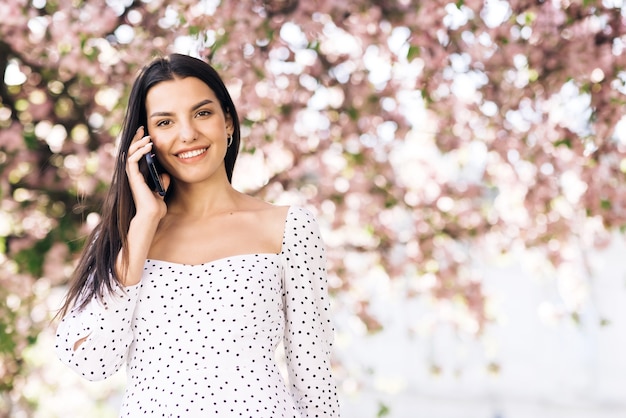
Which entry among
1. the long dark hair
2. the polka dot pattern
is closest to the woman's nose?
the long dark hair

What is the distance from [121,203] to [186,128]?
22cm

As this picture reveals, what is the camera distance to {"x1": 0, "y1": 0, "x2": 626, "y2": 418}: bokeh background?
394cm

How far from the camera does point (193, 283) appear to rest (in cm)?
221

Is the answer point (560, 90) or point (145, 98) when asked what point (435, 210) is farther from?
point (145, 98)

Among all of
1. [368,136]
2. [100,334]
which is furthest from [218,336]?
[368,136]

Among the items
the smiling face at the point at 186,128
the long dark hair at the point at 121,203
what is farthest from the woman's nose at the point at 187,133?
the long dark hair at the point at 121,203

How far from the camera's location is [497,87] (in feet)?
14.3

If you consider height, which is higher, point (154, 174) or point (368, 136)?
point (368, 136)

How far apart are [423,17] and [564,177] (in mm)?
1400

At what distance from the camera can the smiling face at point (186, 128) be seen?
2.24m

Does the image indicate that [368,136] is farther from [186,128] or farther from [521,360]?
[521,360]

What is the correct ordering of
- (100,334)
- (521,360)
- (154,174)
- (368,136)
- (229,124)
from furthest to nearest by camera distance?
(521,360) → (368,136) → (229,124) → (154,174) → (100,334)

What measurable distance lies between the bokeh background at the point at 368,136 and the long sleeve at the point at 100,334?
48.5 inches

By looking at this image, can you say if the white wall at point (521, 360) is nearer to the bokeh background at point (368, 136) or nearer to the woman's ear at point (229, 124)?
the bokeh background at point (368, 136)
